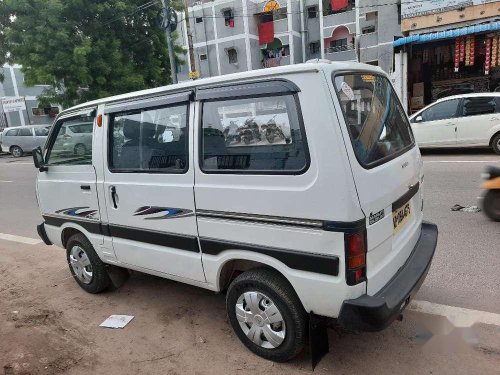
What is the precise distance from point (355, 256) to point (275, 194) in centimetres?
58

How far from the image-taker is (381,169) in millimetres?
2402

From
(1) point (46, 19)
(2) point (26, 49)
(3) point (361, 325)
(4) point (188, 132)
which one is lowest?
(3) point (361, 325)

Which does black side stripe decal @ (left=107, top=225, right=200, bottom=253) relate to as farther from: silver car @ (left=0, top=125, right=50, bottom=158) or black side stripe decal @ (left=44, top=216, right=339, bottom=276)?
silver car @ (left=0, top=125, right=50, bottom=158)

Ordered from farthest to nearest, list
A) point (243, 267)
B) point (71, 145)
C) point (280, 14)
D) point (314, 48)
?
point (314, 48)
point (280, 14)
point (71, 145)
point (243, 267)

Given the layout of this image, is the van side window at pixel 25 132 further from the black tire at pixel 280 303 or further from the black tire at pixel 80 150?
the black tire at pixel 280 303

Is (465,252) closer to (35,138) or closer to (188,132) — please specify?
(188,132)

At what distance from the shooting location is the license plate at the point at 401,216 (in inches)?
101

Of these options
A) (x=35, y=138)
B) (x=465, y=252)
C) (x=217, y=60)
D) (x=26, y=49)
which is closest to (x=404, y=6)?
(x=465, y=252)

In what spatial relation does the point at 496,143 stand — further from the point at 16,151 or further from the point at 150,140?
the point at 16,151

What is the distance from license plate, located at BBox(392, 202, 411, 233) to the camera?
8.43 feet

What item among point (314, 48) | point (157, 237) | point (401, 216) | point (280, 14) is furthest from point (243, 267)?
point (314, 48)

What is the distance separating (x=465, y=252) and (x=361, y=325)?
2.65 m

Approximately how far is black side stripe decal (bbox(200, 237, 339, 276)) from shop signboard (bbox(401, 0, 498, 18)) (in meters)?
15.5

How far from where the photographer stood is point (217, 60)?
34531 millimetres
